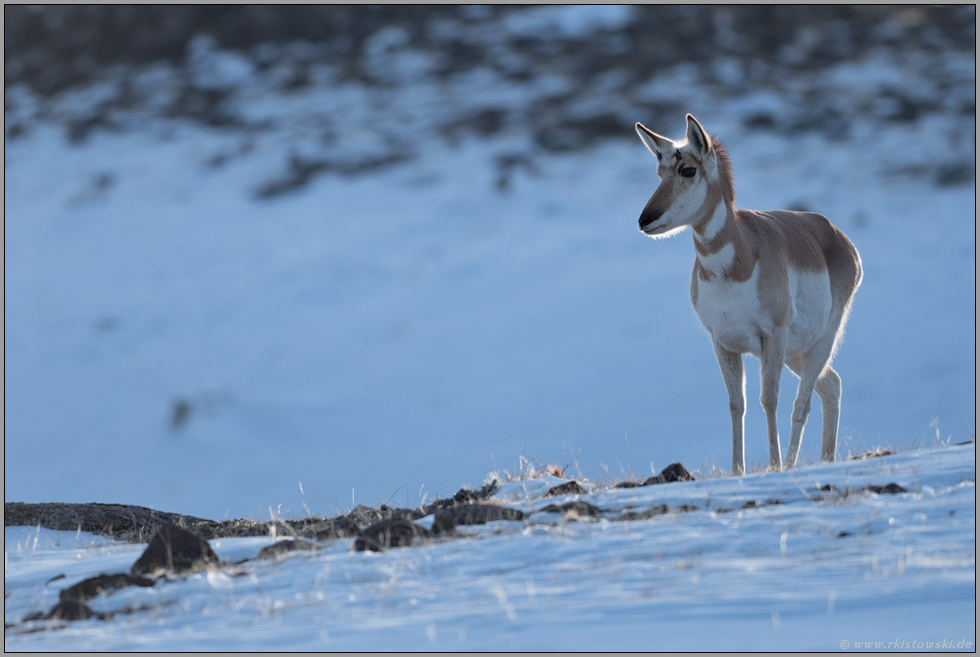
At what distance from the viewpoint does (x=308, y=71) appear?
1547 inches

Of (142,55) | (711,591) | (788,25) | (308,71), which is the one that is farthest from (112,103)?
(711,591)

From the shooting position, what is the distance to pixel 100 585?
5.67 meters

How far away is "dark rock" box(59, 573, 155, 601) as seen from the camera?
18.4 feet

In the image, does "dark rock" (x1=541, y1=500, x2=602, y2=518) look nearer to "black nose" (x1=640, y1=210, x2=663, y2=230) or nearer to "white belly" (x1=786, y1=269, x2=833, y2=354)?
"black nose" (x1=640, y1=210, x2=663, y2=230)

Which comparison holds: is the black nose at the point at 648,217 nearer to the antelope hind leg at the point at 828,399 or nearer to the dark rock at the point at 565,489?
the dark rock at the point at 565,489

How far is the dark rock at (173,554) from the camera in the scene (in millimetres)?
6012

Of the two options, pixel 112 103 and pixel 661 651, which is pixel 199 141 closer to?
pixel 112 103

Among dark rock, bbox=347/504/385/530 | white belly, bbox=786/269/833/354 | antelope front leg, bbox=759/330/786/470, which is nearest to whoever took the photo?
dark rock, bbox=347/504/385/530

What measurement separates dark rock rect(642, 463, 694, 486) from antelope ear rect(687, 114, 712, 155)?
258cm

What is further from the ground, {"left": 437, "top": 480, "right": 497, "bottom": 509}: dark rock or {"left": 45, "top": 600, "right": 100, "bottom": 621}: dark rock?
{"left": 437, "top": 480, "right": 497, "bottom": 509}: dark rock

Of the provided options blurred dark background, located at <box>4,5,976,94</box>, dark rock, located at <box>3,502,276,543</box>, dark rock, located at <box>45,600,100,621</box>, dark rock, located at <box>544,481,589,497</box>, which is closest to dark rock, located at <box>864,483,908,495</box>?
dark rock, located at <box>544,481,589,497</box>

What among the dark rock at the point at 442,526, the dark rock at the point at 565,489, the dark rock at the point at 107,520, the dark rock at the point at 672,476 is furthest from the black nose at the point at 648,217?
the dark rock at the point at 107,520

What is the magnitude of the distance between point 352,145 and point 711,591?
3116cm

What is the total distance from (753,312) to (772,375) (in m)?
0.58
